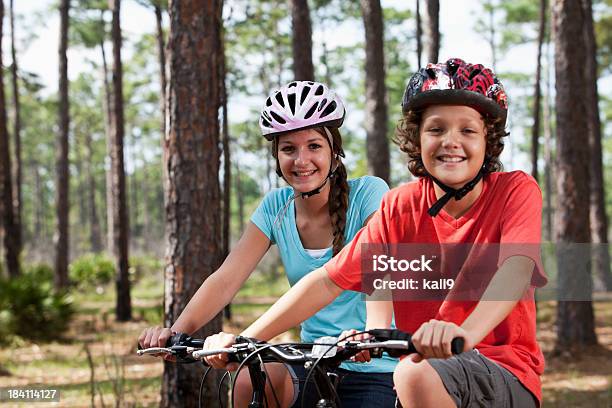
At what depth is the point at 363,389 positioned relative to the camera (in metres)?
3.19

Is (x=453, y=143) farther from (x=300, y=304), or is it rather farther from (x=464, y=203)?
(x=300, y=304)

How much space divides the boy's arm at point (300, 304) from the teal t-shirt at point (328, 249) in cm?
41

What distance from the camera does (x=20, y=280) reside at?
1562 centimetres

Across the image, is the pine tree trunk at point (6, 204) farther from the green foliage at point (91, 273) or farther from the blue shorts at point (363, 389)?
the blue shorts at point (363, 389)

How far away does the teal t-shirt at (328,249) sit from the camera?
3436 millimetres

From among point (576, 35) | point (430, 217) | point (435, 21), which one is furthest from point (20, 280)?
point (430, 217)

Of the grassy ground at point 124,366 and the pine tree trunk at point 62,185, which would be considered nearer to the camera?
the grassy ground at point 124,366

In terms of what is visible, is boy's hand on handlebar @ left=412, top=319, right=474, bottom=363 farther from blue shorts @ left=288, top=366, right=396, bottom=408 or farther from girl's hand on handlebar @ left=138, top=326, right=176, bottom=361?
girl's hand on handlebar @ left=138, top=326, right=176, bottom=361

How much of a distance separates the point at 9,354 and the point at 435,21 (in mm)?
9032

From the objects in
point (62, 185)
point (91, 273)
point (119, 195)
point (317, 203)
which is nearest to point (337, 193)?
point (317, 203)

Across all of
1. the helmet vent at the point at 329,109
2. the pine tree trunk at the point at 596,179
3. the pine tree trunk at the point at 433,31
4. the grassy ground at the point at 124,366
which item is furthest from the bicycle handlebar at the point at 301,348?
the pine tree trunk at the point at 596,179

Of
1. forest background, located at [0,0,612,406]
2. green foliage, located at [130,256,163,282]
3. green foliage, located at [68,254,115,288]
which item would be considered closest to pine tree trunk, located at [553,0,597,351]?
forest background, located at [0,0,612,406]

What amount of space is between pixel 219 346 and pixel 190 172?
13.7 ft

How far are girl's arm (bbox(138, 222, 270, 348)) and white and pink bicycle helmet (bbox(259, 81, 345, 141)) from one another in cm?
46
